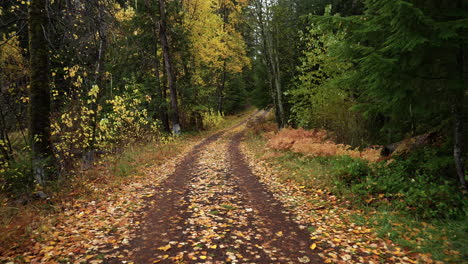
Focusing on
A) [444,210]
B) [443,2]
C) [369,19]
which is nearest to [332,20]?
[369,19]

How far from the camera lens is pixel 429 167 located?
19.4 ft

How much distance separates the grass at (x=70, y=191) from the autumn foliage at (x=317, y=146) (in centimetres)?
588

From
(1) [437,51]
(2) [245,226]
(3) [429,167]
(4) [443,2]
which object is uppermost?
(4) [443,2]

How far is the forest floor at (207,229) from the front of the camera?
421 cm

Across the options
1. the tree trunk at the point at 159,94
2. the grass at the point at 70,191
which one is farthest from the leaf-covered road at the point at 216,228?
the tree trunk at the point at 159,94

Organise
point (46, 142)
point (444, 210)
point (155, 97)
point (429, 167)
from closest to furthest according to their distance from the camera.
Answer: point (444, 210) < point (429, 167) < point (46, 142) < point (155, 97)

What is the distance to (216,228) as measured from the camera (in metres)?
5.20

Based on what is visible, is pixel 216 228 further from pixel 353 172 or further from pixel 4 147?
pixel 4 147

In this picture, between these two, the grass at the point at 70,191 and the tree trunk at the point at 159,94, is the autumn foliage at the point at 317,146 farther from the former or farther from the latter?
the tree trunk at the point at 159,94

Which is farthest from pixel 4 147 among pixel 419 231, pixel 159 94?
pixel 159 94

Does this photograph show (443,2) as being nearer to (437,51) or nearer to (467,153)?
(437,51)

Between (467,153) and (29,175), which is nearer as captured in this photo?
(467,153)

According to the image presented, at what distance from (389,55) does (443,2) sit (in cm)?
139

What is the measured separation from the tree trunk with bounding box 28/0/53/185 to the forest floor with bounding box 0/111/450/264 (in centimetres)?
125
